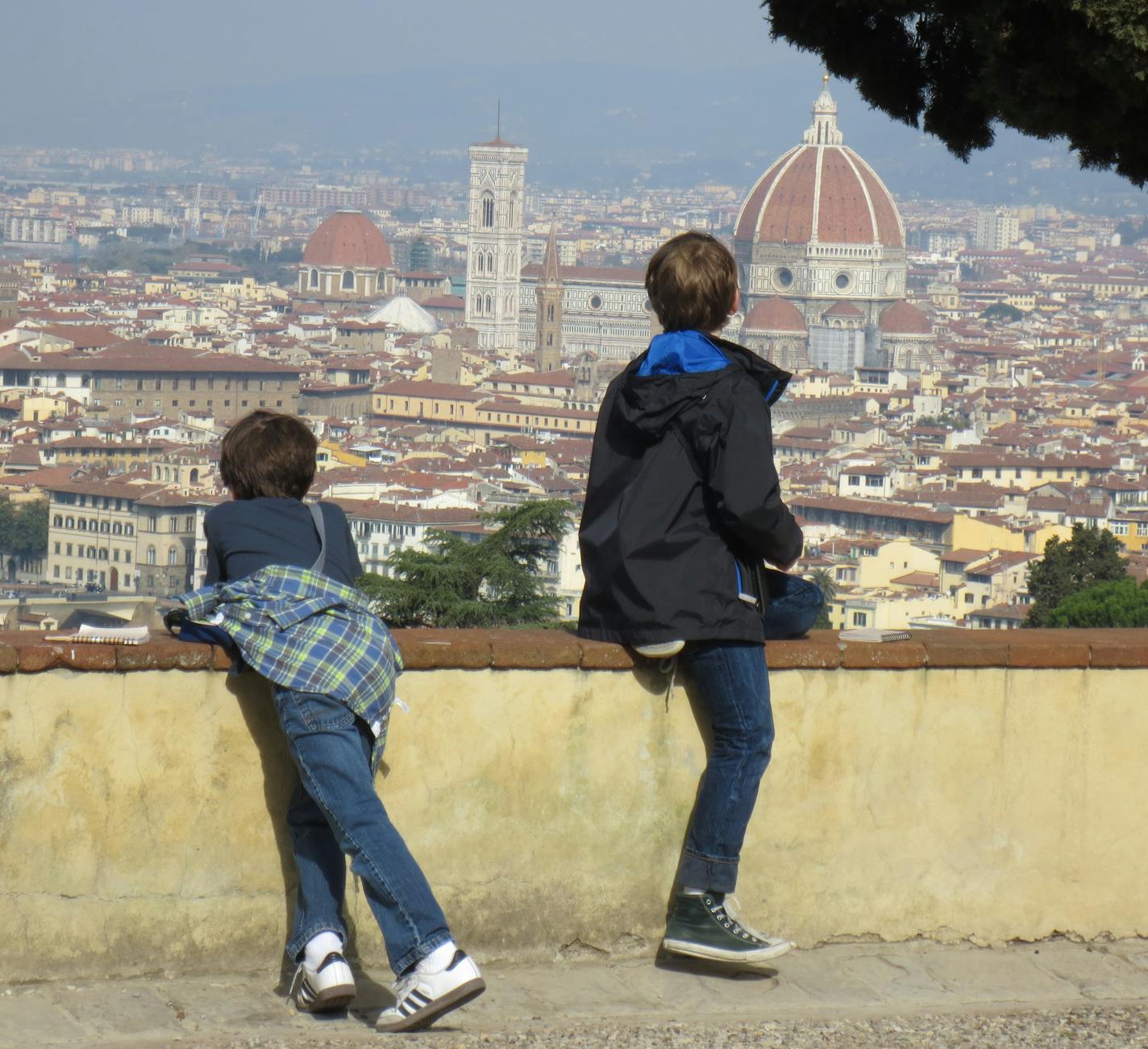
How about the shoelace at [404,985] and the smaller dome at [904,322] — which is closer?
the shoelace at [404,985]

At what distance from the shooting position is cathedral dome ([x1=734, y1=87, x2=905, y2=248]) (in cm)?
8438

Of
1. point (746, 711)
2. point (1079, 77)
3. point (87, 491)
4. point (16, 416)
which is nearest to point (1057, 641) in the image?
point (746, 711)

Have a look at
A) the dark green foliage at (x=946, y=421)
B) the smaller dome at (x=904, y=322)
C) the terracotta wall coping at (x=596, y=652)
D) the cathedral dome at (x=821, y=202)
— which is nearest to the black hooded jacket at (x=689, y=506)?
the terracotta wall coping at (x=596, y=652)

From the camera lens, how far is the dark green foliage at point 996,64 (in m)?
2.91

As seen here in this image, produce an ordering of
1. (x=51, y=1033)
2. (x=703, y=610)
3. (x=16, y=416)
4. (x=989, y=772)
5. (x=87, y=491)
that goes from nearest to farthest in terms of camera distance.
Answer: (x=51, y=1033), (x=703, y=610), (x=989, y=772), (x=87, y=491), (x=16, y=416)

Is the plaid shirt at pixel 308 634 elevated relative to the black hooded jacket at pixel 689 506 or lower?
Answer: lower

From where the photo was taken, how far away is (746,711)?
270 cm

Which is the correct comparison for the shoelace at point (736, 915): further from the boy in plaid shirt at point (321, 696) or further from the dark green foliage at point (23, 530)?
the dark green foliage at point (23, 530)

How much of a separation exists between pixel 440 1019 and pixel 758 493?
2.29 feet

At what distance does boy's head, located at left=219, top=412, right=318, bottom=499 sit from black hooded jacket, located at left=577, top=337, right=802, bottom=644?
343mm

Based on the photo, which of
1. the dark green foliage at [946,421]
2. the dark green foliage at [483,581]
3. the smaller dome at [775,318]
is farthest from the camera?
the smaller dome at [775,318]

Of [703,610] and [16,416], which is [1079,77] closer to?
[703,610]

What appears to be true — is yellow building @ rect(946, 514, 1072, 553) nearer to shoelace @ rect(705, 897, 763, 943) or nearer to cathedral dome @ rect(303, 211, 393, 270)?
shoelace @ rect(705, 897, 763, 943)

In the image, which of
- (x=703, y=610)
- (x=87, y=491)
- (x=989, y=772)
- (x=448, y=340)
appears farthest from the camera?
(x=448, y=340)
